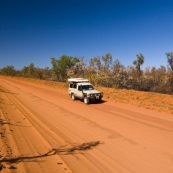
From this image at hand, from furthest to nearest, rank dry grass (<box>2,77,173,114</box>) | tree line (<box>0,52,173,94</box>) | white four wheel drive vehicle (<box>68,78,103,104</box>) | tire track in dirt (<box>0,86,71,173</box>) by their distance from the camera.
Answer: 1. tree line (<box>0,52,173,94</box>)
2. white four wheel drive vehicle (<box>68,78,103,104</box>)
3. dry grass (<box>2,77,173,114</box>)
4. tire track in dirt (<box>0,86,71,173</box>)

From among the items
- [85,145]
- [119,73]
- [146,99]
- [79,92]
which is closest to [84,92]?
[79,92]

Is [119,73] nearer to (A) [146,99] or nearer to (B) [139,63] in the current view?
(B) [139,63]

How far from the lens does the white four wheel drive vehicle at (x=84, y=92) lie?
15617 millimetres

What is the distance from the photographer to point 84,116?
11.1 meters

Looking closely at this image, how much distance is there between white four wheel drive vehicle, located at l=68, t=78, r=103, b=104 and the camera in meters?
15.6

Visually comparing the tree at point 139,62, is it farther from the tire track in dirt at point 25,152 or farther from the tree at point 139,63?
the tire track in dirt at point 25,152

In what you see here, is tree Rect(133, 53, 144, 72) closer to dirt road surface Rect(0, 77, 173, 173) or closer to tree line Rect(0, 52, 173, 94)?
tree line Rect(0, 52, 173, 94)

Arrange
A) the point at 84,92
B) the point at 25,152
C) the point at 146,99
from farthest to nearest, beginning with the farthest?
the point at 146,99 → the point at 84,92 → the point at 25,152

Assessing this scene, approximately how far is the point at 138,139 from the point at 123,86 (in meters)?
27.5

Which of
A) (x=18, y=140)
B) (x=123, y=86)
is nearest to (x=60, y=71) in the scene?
(x=123, y=86)

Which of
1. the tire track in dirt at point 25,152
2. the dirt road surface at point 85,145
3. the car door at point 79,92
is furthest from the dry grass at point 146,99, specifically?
the tire track in dirt at point 25,152

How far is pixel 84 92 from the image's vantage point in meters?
16.0

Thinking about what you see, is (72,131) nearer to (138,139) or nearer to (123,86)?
(138,139)

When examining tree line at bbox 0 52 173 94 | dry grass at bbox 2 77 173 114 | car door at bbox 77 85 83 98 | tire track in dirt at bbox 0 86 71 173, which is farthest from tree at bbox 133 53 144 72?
tire track in dirt at bbox 0 86 71 173
